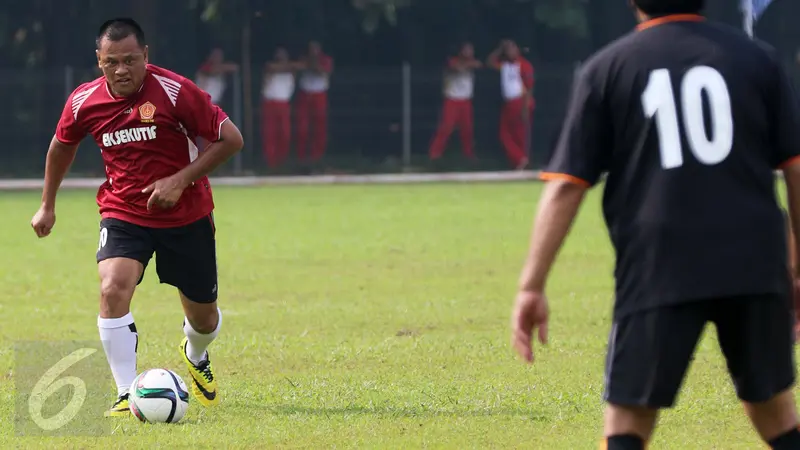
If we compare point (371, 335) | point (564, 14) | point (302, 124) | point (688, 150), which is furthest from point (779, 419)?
point (564, 14)

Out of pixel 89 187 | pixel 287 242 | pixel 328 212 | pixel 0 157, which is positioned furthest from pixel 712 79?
pixel 0 157

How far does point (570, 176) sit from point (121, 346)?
3.46m

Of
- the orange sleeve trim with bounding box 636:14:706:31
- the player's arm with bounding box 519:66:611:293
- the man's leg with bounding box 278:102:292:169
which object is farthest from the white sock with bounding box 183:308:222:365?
the man's leg with bounding box 278:102:292:169

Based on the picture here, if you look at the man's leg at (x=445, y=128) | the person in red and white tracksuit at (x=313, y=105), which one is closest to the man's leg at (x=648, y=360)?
the person in red and white tracksuit at (x=313, y=105)

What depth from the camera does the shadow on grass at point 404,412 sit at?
7160 mm

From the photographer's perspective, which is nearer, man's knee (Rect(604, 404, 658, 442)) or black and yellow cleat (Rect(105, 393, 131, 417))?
man's knee (Rect(604, 404, 658, 442))

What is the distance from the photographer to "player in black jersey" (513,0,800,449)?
14.0ft

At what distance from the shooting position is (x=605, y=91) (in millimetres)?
4297

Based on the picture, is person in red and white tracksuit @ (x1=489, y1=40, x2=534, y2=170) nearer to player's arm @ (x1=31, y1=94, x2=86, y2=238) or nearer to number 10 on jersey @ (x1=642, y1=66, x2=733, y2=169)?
player's arm @ (x1=31, y1=94, x2=86, y2=238)

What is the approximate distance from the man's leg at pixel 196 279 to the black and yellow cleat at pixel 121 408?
1.59 ft

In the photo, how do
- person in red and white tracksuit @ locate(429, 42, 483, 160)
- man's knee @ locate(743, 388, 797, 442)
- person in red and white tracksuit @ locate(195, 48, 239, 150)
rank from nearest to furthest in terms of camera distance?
man's knee @ locate(743, 388, 797, 442), person in red and white tracksuit @ locate(195, 48, 239, 150), person in red and white tracksuit @ locate(429, 42, 483, 160)

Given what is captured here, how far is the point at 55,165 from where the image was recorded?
301 inches

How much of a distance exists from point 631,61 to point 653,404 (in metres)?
0.93

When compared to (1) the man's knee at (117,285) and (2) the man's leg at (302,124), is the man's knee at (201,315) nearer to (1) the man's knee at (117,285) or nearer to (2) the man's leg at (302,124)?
(1) the man's knee at (117,285)
